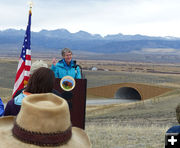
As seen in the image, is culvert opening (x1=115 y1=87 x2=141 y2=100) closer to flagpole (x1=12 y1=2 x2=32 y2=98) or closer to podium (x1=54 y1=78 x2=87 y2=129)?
flagpole (x1=12 y1=2 x2=32 y2=98)

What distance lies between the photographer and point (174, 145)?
2.72 metres

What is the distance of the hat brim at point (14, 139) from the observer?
2027mm

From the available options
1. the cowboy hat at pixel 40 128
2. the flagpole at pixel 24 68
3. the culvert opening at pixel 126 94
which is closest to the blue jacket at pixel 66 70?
the flagpole at pixel 24 68

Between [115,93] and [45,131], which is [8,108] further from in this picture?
[115,93]

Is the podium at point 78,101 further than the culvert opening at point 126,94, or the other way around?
the culvert opening at point 126,94

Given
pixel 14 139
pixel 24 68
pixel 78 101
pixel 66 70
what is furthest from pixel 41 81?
pixel 24 68

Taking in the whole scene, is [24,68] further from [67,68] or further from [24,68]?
[67,68]

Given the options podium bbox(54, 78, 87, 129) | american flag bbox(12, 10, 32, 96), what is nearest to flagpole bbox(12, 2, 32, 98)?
american flag bbox(12, 10, 32, 96)

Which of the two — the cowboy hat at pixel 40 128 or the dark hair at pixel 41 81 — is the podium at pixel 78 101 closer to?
the dark hair at pixel 41 81

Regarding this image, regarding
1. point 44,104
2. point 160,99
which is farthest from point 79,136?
point 160,99

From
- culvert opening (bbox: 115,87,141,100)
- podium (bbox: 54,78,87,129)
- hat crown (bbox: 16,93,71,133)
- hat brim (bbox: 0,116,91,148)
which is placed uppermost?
hat crown (bbox: 16,93,71,133)

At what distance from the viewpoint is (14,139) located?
82.0 inches

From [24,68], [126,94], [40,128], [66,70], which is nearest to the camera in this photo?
[40,128]

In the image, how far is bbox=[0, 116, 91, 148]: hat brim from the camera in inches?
79.8
